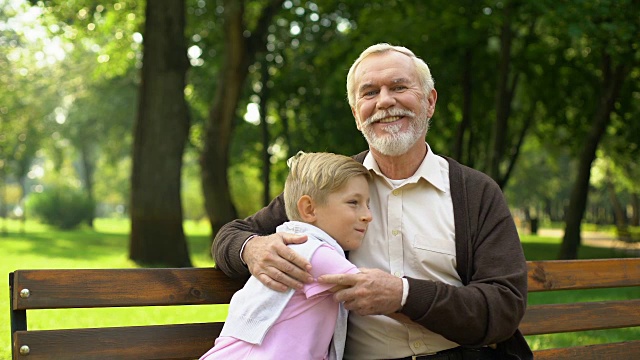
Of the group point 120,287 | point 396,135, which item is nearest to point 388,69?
point 396,135

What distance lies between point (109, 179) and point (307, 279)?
2864 inches

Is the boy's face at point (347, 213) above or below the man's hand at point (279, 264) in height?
above

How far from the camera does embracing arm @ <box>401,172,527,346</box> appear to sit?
10.3 feet

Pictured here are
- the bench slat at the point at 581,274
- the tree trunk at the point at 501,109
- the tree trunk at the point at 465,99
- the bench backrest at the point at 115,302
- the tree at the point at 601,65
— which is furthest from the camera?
the tree trunk at the point at 465,99

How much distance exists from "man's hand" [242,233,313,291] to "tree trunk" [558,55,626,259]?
56.5 ft

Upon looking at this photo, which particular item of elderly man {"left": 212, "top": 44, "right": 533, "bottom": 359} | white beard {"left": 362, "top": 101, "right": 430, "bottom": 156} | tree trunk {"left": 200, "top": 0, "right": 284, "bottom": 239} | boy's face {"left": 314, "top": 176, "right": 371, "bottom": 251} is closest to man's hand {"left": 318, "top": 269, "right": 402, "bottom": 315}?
elderly man {"left": 212, "top": 44, "right": 533, "bottom": 359}

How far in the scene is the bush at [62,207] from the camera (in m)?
37.6

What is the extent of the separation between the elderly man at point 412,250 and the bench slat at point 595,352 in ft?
2.75

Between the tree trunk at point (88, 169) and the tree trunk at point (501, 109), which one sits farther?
the tree trunk at point (88, 169)

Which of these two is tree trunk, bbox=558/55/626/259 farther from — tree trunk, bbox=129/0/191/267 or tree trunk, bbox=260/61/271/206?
tree trunk, bbox=129/0/191/267

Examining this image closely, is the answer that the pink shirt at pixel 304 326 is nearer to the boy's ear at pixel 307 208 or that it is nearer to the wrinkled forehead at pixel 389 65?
the boy's ear at pixel 307 208

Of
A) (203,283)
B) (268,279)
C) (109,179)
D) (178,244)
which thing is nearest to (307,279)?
(268,279)

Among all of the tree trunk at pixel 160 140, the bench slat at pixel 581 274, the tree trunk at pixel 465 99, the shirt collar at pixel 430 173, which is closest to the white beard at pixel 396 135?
the shirt collar at pixel 430 173

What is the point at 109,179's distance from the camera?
73625 mm
